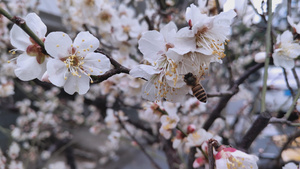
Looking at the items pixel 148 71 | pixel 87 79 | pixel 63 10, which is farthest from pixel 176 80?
pixel 63 10

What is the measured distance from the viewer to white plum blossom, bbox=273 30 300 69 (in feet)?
2.22

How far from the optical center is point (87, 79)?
0.50 metres

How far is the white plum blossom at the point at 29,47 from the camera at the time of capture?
0.45 m

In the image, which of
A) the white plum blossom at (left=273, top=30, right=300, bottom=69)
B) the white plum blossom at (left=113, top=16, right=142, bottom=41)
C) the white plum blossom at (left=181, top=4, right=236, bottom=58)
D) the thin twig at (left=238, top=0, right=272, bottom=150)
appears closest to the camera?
the white plum blossom at (left=181, top=4, right=236, bottom=58)

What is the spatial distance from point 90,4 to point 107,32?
17 centimetres

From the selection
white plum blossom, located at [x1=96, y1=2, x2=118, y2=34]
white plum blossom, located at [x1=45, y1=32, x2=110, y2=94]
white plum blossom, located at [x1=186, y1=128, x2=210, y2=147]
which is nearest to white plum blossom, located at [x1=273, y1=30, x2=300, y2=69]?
white plum blossom, located at [x1=186, y1=128, x2=210, y2=147]

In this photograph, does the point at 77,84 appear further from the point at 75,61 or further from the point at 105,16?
the point at 105,16

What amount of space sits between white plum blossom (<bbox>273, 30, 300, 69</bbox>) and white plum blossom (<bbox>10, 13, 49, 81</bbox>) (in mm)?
695

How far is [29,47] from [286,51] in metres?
0.76

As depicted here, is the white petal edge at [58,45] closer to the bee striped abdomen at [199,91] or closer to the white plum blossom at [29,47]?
the white plum blossom at [29,47]

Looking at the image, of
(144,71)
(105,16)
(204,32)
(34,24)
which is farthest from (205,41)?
(105,16)

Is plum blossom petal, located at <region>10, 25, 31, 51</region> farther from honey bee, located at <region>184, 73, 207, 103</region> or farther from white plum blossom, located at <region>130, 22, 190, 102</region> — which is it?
honey bee, located at <region>184, 73, 207, 103</region>

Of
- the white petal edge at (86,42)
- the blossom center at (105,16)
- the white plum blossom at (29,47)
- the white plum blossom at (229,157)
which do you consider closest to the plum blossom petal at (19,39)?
the white plum blossom at (29,47)

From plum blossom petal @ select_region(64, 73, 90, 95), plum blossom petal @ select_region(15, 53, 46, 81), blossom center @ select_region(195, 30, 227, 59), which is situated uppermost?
blossom center @ select_region(195, 30, 227, 59)
